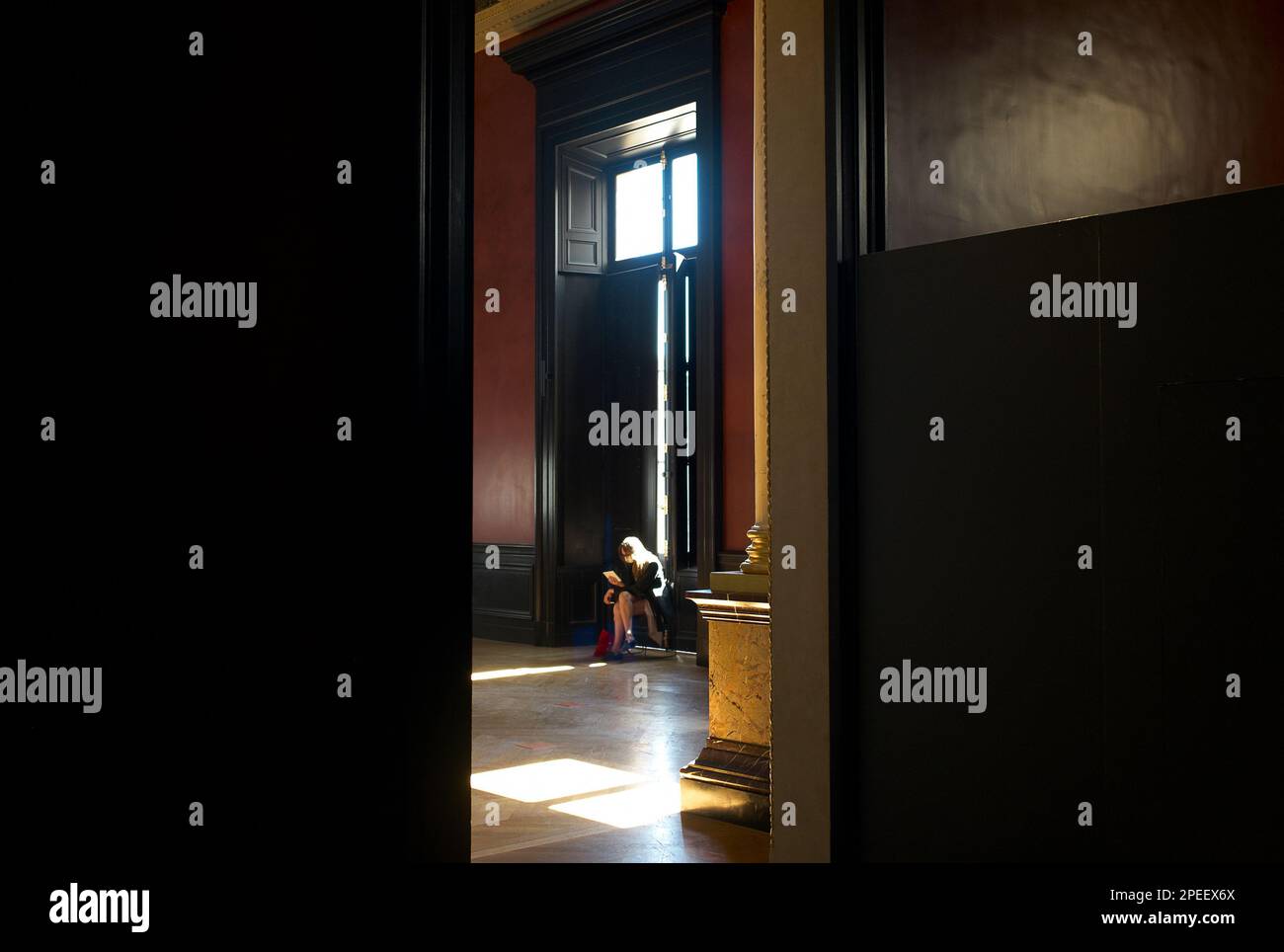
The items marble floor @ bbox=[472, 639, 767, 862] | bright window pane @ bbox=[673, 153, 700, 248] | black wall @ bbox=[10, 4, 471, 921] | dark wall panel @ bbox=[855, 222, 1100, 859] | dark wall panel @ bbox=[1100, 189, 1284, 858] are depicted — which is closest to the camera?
black wall @ bbox=[10, 4, 471, 921]

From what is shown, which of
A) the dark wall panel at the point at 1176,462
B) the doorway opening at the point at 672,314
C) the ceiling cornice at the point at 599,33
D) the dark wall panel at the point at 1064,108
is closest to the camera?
the dark wall panel at the point at 1176,462

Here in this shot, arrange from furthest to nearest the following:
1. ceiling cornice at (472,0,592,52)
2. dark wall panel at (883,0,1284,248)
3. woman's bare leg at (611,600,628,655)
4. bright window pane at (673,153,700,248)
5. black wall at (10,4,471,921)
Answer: ceiling cornice at (472,0,592,52), bright window pane at (673,153,700,248), woman's bare leg at (611,600,628,655), dark wall panel at (883,0,1284,248), black wall at (10,4,471,921)

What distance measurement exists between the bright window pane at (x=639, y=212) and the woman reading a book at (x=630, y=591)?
2744 millimetres

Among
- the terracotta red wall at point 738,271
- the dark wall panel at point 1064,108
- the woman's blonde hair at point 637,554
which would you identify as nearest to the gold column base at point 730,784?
the dark wall panel at point 1064,108

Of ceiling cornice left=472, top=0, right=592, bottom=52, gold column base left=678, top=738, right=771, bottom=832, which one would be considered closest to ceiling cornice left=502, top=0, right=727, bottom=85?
ceiling cornice left=472, top=0, right=592, bottom=52

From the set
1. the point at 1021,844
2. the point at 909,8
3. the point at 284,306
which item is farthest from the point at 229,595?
the point at 909,8

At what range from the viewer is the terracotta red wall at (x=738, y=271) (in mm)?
8719

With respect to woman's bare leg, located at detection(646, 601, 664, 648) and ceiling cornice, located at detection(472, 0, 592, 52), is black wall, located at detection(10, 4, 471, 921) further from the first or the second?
ceiling cornice, located at detection(472, 0, 592, 52)

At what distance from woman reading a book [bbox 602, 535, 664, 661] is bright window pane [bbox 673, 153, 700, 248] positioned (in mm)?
2671

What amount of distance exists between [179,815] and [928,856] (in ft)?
6.46

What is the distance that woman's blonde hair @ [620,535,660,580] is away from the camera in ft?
30.0

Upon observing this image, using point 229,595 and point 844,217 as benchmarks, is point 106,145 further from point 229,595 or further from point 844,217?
point 844,217

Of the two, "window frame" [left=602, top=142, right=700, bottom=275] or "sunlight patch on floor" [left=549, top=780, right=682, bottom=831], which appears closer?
"sunlight patch on floor" [left=549, top=780, right=682, bottom=831]

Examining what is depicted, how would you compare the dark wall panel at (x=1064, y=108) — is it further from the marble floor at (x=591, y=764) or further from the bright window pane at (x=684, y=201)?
the bright window pane at (x=684, y=201)
